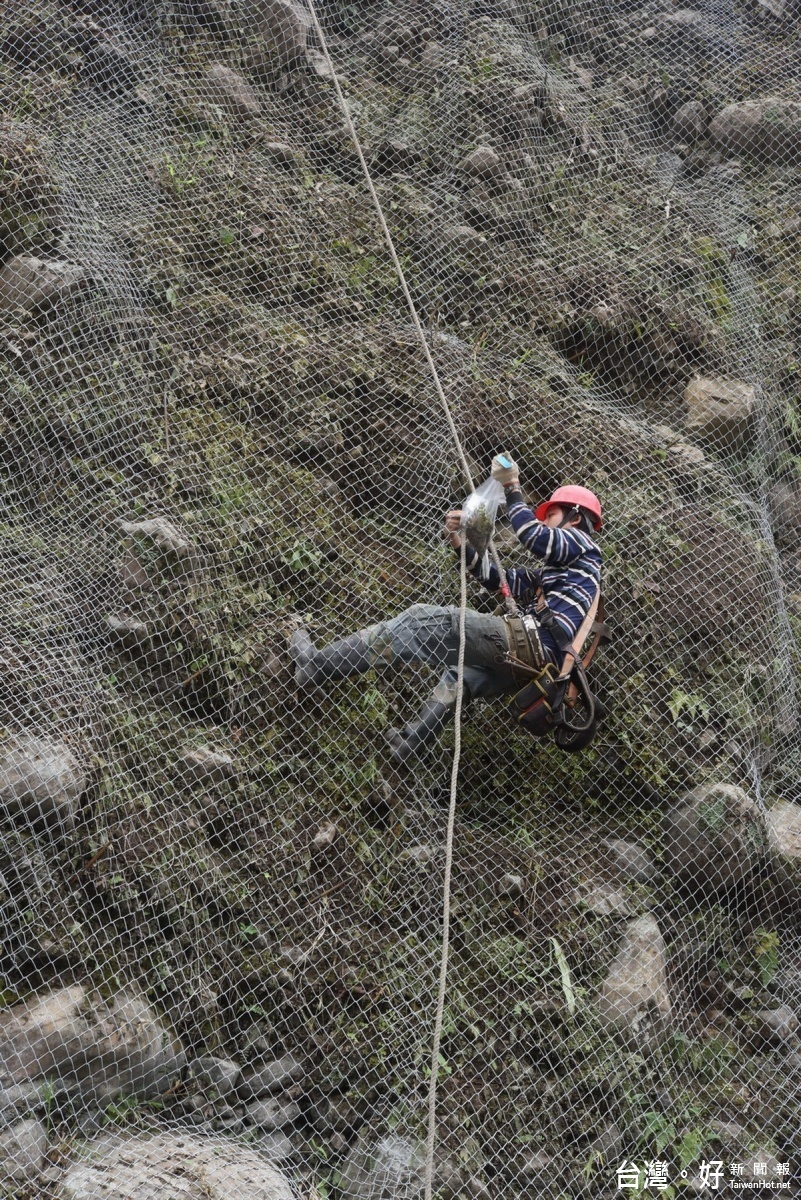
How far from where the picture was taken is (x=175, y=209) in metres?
7.06

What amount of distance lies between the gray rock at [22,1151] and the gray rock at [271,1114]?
2.89 feet

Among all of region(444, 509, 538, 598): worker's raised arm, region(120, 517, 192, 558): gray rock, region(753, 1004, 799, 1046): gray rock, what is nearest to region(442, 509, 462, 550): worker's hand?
region(444, 509, 538, 598): worker's raised arm

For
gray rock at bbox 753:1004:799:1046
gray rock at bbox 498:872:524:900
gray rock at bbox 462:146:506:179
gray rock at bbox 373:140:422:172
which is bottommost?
gray rock at bbox 753:1004:799:1046

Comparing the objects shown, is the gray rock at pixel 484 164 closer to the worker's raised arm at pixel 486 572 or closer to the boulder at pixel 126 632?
the worker's raised arm at pixel 486 572

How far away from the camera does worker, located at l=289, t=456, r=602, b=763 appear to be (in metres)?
5.46

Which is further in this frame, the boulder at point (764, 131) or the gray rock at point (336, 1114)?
the boulder at point (764, 131)

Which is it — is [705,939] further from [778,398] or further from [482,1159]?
[778,398]

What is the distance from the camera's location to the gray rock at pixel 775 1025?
5.57 meters

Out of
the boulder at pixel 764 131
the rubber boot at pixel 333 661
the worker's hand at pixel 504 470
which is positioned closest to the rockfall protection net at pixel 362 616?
the rubber boot at pixel 333 661

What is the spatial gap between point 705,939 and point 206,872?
2673 millimetres

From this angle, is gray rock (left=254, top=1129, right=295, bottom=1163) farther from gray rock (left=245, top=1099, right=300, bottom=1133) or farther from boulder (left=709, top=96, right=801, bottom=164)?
boulder (left=709, top=96, right=801, bottom=164)

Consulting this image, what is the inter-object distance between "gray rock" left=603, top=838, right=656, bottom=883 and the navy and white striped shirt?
1.27 m

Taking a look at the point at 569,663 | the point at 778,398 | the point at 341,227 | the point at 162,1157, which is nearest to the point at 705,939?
the point at 569,663

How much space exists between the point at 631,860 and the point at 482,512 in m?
2.06
